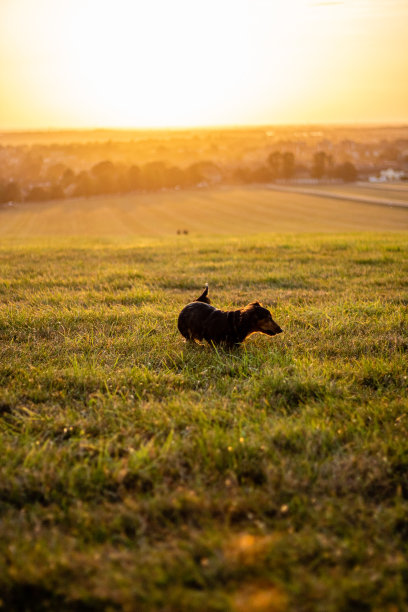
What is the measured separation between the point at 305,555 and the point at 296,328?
3.88 metres

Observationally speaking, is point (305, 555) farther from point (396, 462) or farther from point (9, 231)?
point (9, 231)

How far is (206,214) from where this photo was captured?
214 feet

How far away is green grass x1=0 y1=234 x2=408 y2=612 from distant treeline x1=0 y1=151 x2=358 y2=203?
299 ft

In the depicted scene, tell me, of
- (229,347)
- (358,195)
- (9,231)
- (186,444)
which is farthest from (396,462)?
(358,195)

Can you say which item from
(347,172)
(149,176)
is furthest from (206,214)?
(347,172)

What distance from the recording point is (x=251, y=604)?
6.77 ft

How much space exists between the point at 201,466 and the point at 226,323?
237 cm

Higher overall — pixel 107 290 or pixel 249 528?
pixel 107 290

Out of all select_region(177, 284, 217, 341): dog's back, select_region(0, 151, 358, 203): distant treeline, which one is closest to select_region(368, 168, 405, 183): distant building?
select_region(0, 151, 358, 203): distant treeline

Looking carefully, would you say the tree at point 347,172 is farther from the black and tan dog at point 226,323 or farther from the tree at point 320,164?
the black and tan dog at point 226,323

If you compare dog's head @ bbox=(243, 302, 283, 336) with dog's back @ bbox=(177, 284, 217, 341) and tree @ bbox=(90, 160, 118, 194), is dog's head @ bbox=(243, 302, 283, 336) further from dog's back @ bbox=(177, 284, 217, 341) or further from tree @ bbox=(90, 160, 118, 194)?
tree @ bbox=(90, 160, 118, 194)

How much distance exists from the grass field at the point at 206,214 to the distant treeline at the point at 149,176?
21.5 ft

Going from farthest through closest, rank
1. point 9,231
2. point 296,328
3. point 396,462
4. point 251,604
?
1. point 9,231
2. point 296,328
3. point 396,462
4. point 251,604

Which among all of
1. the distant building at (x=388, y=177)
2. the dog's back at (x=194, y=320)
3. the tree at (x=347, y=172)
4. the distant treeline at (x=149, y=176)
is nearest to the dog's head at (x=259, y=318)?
the dog's back at (x=194, y=320)
